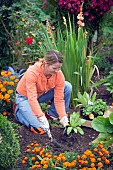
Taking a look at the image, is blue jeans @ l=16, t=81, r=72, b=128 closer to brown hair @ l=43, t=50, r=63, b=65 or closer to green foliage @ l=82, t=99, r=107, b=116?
green foliage @ l=82, t=99, r=107, b=116

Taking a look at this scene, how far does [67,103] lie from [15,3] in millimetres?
1831

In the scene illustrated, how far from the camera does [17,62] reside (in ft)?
19.6

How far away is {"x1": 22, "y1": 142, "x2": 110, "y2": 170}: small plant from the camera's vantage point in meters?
3.56

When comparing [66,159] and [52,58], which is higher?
[52,58]

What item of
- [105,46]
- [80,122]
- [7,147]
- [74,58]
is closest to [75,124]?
[80,122]

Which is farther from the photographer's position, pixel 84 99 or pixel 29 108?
pixel 84 99

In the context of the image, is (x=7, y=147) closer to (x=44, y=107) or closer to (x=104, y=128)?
(x=104, y=128)

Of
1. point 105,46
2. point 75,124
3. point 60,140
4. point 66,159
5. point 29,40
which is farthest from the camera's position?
point 105,46

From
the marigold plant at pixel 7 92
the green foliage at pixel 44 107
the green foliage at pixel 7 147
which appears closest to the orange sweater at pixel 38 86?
the marigold plant at pixel 7 92

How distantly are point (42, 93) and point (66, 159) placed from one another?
118cm

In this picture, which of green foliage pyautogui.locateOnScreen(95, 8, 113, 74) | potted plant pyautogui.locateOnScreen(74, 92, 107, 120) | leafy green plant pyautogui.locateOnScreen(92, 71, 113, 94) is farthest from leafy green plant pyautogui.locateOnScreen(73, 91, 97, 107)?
green foliage pyautogui.locateOnScreen(95, 8, 113, 74)

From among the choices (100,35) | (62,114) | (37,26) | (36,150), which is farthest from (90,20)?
(36,150)

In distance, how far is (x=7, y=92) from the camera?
471 centimetres

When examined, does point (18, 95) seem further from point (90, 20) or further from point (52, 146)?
point (90, 20)
